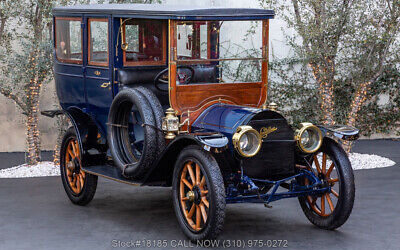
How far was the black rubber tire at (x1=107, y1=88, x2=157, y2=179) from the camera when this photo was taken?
631cm

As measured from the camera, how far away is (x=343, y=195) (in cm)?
616

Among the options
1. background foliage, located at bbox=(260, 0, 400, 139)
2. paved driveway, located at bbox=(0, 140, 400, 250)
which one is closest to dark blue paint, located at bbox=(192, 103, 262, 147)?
paved driveway, located at bbox=(0, 140, 400, 250)

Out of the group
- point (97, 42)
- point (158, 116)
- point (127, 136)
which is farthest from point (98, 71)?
point (158, 116)

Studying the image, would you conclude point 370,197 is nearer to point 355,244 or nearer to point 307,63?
point 355,244

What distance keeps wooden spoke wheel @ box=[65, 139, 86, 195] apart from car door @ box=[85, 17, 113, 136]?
1.68ft

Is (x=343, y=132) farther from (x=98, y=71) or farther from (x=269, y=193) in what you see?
(x=98, y=71)

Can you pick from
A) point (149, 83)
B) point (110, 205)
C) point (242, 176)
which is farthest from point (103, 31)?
point (242, 176)

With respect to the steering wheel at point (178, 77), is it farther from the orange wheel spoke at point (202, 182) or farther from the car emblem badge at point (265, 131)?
the orange wheel spoke at point (202, 182)

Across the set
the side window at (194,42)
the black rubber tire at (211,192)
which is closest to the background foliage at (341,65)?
the side window at (194,42)

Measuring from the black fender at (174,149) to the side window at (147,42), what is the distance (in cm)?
134

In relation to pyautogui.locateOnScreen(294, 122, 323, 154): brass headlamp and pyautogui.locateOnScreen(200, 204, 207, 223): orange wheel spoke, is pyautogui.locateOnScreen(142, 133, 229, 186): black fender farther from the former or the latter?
pyautogui.locateOnScreen(294, 122, 323, 154): brass headlamp

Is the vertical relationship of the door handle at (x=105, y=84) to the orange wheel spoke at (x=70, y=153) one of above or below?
above

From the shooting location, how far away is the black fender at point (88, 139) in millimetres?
7441

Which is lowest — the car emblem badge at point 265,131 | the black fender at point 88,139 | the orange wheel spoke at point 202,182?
the orange wheel spoke at point 202,182
